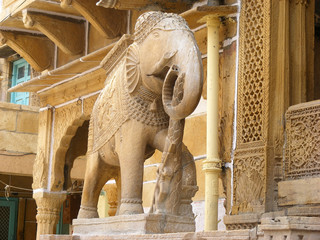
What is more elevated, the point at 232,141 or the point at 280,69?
the point at 280,69

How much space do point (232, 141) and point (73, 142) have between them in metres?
3.87

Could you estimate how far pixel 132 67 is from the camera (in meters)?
4.10

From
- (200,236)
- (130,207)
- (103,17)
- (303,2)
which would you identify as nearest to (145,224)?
(130,207)

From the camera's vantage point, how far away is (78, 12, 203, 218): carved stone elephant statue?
3705 millimetres

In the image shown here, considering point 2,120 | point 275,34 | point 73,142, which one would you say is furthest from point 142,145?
point 2,120

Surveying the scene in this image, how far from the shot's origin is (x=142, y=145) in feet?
13.2

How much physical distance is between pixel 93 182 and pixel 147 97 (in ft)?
2.58

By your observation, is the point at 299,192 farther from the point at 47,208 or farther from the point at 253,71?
the point at 47,208

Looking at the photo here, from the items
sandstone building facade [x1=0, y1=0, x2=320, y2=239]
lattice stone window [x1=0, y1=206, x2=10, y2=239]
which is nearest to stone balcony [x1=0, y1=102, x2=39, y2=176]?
lattice stone window [x1=0, y1=206, x2=10, y2=239]

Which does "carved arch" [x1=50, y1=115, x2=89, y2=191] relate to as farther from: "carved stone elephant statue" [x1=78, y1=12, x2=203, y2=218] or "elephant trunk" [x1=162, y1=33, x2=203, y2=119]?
"elephant trunk" [x1=162, y1=33, x2=203, y2=119]

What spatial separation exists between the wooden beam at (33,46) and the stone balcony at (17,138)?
2188mm

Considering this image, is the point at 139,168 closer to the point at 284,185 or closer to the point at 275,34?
the point at 284,185

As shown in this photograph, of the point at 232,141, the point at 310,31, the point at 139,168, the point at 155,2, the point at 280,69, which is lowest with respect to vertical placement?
the point at 139,168

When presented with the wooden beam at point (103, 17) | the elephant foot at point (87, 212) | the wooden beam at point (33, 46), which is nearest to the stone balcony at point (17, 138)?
the wooden beam at point (33, 46)
